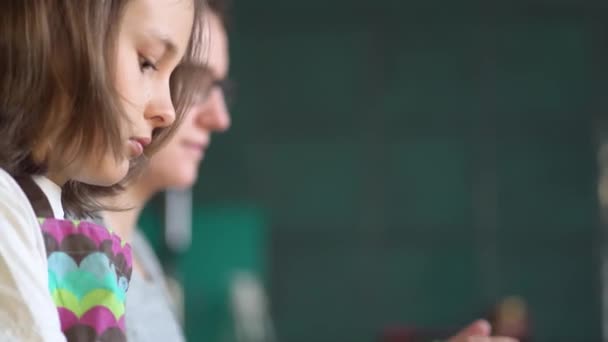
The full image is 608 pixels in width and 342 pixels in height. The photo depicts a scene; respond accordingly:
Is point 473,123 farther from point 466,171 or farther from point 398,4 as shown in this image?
point 398,4

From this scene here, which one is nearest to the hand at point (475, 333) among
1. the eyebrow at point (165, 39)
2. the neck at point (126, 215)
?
the neck at point (126, 215)

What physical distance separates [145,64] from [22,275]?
0.54ft

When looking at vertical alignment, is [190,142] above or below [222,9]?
below

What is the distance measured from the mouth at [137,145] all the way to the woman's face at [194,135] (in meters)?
0.88

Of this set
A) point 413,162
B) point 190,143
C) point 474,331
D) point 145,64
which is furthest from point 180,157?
point 413,162

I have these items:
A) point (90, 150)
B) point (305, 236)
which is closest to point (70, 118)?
point (90, 150)

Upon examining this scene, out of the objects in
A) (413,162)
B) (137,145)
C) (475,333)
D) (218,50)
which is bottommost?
(413,162)

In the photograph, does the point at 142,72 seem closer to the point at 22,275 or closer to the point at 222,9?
the point at 22,275

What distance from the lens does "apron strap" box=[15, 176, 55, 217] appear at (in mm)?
643

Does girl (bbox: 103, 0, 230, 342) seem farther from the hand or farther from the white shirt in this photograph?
the white shirt

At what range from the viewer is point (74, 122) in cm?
64

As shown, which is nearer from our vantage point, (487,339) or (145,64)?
(145,64)

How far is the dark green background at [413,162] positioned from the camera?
4746 millimetres

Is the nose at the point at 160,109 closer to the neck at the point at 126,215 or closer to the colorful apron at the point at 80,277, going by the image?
the colorful apron at the point at 80,277
